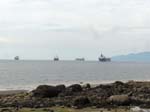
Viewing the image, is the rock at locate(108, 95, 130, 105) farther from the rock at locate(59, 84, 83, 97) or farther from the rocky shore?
the rock at locate(59, 84, 83, 97)

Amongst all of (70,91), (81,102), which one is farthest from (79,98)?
(70,91)

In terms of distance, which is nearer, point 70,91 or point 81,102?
point 81,102

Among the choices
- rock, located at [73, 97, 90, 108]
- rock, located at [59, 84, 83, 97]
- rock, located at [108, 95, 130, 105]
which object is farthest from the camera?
rock, located at [59, 84, 83, 97]

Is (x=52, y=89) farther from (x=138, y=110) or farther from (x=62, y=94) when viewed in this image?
(x=138, y=110)

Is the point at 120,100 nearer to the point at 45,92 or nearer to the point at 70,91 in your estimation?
the point at 45,92

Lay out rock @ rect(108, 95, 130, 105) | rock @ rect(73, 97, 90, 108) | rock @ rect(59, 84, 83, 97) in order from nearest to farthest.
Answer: rock @ rect(73, 97, 90, 108) → rock @ rect(108, 95, 130, 105) → rock @ rect(59, 84, 83, 97)

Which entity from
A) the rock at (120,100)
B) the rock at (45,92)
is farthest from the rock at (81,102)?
the rock at (45,92)

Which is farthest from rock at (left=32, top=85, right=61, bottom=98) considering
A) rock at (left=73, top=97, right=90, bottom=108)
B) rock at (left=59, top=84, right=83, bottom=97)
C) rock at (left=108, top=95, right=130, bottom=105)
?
rock at (left=108, top=95, right=130, bottom=105)

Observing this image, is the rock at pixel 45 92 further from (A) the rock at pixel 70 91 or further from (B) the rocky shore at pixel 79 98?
(A) the rock at pixel 70 91

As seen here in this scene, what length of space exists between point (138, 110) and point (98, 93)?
11251 mm

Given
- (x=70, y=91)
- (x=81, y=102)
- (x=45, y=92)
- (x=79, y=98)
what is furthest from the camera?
(x=70, y=91)

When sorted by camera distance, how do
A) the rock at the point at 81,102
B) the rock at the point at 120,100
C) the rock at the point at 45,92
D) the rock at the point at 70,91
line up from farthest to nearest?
the rock at the point at 70,91, the rock at the point at 45,92, the rock at the point at 120,100, the rock at the point at 81,102

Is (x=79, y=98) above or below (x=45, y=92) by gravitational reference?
below

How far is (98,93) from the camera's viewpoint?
4359cm
